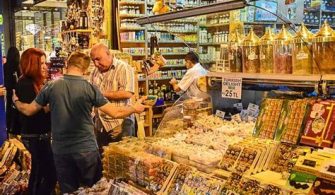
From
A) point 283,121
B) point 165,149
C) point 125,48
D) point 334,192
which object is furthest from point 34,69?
point 125,48

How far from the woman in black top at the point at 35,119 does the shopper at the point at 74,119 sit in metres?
0.51

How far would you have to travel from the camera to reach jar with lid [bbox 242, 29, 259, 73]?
280 centimetres

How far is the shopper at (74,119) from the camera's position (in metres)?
3.36

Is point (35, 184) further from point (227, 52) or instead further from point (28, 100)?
point (227, 52)

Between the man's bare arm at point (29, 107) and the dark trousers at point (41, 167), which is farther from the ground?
the man's bare arm at point (29, 107)

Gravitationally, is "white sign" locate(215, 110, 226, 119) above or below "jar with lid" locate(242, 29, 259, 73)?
below

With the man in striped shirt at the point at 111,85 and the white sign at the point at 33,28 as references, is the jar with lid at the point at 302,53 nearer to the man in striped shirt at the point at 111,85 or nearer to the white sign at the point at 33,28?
the man in striped shirt at the point at 111,85

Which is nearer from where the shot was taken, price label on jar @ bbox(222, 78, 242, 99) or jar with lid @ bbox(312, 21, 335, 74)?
jar with lid @ bbox(312, 21, 335, 74)

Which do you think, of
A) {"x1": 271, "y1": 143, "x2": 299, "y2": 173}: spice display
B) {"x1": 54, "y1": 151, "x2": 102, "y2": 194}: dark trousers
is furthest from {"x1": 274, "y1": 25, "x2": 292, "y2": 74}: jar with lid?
{"x1": 54, "y1": 151, "x2": 102, "y2": 194}: dark trousers

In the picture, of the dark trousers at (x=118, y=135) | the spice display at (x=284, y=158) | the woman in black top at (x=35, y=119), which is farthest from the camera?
the dark trousers at (x=118, y=135)

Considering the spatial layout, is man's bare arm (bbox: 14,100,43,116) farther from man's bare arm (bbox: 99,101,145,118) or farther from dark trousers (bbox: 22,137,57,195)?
man's bare arm (bbox: 99,101,145,118)

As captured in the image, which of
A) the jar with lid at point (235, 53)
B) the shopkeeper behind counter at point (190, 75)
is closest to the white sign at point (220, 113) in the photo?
the jar with lid at point (235, 53)

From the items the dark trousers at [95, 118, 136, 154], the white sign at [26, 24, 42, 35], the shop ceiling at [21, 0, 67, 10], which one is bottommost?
the dark trousers at [95, 118, 136, 154]

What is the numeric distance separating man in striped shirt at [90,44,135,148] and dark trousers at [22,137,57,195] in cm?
64
